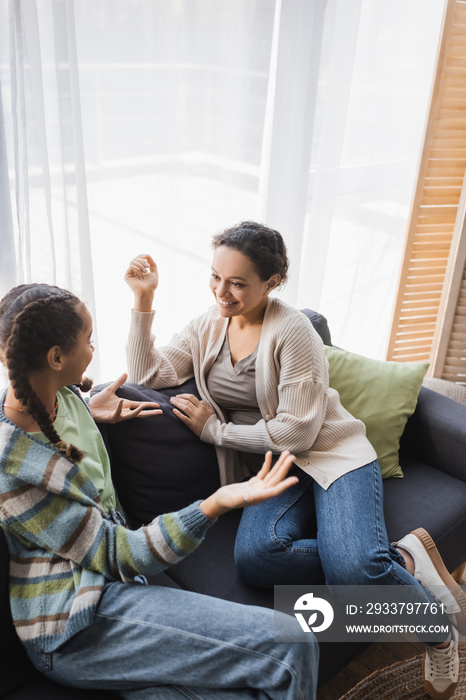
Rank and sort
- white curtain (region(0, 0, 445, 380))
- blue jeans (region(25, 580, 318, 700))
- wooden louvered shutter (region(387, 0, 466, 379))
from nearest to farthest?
blue jeans (region(25, 580, 318, 700)) < white curtain (region(0, 0, 445, 380)) < wooden louvered shutter (region(387, 0, 466, 379))

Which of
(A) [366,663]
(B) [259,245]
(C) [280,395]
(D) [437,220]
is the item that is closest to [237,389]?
(C) [280,395]

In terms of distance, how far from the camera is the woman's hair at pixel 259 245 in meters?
1.61

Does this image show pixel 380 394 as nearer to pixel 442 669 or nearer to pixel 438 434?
pixel 438 434

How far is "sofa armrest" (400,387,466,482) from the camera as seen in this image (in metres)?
1.92

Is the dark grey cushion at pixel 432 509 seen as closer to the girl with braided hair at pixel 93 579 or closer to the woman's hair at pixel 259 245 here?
the girl with braided hair at pixel 93 579

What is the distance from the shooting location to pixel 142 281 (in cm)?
174

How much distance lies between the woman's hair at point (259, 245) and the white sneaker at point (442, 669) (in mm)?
1050

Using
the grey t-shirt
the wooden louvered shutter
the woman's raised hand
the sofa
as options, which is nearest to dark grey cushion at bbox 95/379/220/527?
the sofa

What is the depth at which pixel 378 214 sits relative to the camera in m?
2.69

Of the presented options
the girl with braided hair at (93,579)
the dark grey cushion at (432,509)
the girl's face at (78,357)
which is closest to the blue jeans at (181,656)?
the girl with braided hair at (93,579)

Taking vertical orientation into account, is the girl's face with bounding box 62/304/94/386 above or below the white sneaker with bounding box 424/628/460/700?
above

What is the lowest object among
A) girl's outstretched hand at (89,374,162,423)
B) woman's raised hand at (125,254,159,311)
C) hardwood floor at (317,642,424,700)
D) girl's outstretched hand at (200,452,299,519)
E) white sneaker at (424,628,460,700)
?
hardwood floor at (317,642,424,700)

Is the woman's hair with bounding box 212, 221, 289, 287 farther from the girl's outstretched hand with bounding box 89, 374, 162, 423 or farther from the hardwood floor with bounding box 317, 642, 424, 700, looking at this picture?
the hardwood floor with bounding box 317, 642, 424, 700

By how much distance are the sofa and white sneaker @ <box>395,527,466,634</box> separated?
75mm
